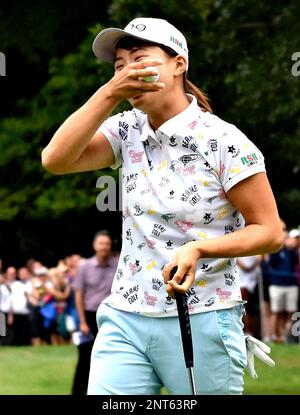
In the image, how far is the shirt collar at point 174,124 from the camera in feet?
18.4

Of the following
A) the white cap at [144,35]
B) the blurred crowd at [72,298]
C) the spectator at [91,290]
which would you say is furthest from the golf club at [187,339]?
the blurred crowd at [72,298]

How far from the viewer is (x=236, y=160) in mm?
5469

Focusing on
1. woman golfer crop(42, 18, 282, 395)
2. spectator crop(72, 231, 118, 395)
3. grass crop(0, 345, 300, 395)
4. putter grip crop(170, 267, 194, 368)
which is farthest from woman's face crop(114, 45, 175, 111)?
grass crop(0, 345, 300, 395)

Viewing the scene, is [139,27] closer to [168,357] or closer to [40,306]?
[168,357]

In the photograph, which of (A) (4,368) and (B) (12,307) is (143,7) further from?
(B) (12,307)

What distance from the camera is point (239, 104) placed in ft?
53.1

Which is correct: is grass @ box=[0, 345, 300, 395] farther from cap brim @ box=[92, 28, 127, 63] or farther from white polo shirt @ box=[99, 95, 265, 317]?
cap brim @ box=[92, 28, 127, 63]

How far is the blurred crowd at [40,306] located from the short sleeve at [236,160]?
60.2 feet

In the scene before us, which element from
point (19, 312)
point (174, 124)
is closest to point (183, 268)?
point (174, 124)

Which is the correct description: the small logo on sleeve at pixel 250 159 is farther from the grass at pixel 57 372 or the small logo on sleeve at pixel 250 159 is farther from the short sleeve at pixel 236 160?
the grass at pixel 57 372

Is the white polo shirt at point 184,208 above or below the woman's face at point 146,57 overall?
below

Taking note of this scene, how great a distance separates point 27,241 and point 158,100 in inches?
1150

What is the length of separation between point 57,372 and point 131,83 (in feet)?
42.3

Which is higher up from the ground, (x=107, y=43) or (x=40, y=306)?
(x=107, y=43)
